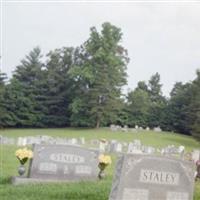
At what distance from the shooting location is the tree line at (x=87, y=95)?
141ft

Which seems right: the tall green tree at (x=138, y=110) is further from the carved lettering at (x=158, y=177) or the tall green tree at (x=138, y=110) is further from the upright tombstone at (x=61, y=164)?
the carved lettering at (x=158, y=177)

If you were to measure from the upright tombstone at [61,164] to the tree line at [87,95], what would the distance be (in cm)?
3089

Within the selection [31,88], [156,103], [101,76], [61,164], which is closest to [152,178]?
[61,164]

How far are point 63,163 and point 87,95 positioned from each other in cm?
3274

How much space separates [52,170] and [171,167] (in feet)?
13.5

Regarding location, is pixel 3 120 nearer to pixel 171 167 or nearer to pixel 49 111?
pixel 49 111

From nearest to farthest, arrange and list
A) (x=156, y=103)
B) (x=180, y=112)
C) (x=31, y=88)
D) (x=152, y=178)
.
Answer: (x=152, y=178) → (x=31, y=88) → (x=180, y=112) → (x=156, y=103)

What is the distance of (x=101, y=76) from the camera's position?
4272 centimetres

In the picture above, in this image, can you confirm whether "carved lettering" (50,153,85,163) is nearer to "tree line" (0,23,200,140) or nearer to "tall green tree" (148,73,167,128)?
"tree line" (0,23,200,140)

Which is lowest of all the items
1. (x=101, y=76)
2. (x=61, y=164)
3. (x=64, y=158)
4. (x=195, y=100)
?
(x=61, y=164)

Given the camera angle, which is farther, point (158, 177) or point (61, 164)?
point (61, 164)

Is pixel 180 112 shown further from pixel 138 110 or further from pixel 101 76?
pixel 101 76

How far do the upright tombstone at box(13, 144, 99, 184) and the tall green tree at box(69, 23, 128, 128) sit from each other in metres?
31.0

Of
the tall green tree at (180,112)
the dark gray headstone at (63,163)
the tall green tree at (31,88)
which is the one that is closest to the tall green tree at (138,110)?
the tall green tree at (180,112)
